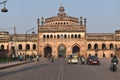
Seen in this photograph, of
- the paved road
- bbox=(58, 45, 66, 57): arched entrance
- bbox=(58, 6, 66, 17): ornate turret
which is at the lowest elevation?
the paved road

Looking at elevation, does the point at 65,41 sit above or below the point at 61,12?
below

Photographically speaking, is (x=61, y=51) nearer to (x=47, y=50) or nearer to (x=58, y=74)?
(x=47, y=50)

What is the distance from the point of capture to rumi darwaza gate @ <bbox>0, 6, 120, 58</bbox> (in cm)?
9456

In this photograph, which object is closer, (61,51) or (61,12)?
(61,51)

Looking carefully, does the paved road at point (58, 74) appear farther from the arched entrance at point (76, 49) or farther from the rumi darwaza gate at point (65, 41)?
the arched entrance at point (76, 49)

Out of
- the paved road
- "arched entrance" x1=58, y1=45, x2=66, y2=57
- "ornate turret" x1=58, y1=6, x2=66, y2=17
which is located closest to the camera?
the paved road

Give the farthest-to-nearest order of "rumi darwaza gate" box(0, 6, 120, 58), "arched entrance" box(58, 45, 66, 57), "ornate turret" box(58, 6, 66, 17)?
1. "ornate turret" box(58, 6, 66, 17)
2. "arched entrance" box(58, 45, 66, 57)
3. "rumi darwaza gate" box(0, 6, 120, 58)

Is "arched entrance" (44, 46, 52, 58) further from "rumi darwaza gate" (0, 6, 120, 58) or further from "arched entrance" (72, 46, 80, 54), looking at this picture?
"arched entrance" (72, 46, 80, 54)

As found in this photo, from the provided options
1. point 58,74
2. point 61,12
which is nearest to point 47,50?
point 61,12

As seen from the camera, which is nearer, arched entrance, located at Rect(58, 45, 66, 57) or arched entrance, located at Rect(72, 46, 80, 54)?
arched entrance, located at Rect(72, 46, 80, 54)

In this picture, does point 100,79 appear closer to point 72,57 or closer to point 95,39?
point 72,57

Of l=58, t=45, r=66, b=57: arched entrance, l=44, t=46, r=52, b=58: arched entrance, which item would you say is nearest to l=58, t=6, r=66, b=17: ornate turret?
l=58, t=45, r=66, b=57: arched entrance

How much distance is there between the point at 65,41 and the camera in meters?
95.1

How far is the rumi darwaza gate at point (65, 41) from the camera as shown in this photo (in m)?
94.6
